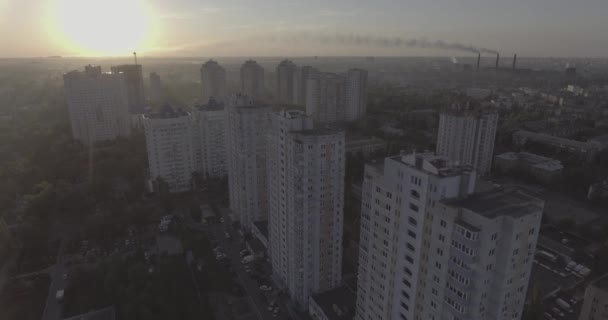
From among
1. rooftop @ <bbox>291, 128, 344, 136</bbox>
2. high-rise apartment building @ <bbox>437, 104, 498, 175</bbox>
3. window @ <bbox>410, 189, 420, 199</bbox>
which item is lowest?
high-rise apartment building @ <bbox>437, 104, 498, 175</bbox>

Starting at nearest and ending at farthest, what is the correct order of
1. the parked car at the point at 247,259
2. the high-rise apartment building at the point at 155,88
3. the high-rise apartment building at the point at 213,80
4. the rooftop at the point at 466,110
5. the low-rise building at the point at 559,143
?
1. the parked car at the point at 247,259
2. the rooftop at the point at 466,110
3. the low-rise building at the point at 559,143
4. the high-rise apartment building at the point at 213,80
5. the high-rise apartment building at the point at 155,88

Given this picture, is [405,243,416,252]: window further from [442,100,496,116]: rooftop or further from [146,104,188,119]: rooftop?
[442,100,496,116]: rooftop

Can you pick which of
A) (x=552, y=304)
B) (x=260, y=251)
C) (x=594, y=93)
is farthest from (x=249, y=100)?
(x=594, y=93)

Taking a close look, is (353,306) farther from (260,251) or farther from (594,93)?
(594,93)

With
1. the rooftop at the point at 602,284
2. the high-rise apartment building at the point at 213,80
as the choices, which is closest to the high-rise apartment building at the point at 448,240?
the rooftop at the point at 602,284

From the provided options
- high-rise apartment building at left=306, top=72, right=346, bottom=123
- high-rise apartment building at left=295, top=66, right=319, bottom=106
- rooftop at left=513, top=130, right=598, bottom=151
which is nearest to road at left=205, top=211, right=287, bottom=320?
high-rise apartment building at left=306, top=72, right=346, bottom=123

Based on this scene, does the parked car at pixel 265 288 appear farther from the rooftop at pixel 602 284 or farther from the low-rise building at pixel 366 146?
the low-rise building at pixel 366 146
